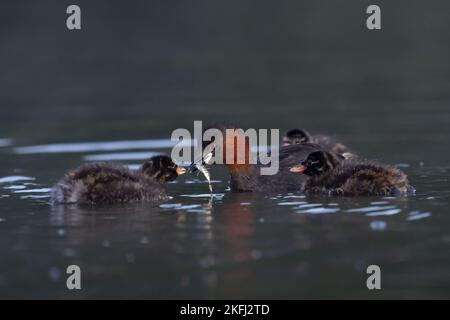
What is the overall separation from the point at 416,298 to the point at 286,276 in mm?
→ 993

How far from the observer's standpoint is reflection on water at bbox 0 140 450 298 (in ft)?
26.3

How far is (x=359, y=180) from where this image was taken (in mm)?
11281

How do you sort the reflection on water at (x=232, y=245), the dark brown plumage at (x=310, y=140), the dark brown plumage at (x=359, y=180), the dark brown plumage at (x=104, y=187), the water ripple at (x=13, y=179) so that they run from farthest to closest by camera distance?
the dark brown plumage at (x=310, y=140), the water ripple at (x=13, y=179), the dark brown plumage at (x=104, y=187), the dark brown plumage at (x=359, y=180), the reflection on water at (x=232, y=245)

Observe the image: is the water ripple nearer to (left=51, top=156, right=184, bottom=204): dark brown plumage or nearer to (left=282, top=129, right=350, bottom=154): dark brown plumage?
(left=51, top=156, right=184, bottom=204): dark brown plumage

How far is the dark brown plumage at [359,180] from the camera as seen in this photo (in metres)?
11.2

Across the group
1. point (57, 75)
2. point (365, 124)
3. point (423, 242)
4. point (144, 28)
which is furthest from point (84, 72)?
point (423, 242)

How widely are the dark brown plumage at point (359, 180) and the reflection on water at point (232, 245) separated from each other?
0.58 ft

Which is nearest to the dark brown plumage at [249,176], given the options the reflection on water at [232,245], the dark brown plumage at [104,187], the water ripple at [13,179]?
the reflection on water at [232,245]

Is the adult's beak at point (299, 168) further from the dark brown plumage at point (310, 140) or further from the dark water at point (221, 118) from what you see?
the dark brown plumage at point (310, 140)

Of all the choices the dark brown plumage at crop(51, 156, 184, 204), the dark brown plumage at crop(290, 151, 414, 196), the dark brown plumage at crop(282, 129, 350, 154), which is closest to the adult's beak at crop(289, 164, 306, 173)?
the dark brown plumage at crop(290, 151, 414, 196)

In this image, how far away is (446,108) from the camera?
1823 cm

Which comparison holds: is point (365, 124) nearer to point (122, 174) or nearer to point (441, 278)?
point (122, 174)

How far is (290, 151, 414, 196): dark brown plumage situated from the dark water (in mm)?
228
